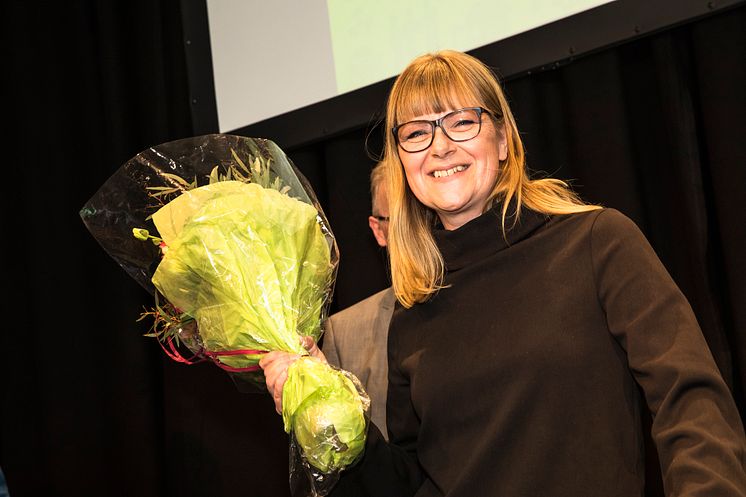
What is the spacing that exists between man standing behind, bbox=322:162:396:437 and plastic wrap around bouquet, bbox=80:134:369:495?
0.83 metres

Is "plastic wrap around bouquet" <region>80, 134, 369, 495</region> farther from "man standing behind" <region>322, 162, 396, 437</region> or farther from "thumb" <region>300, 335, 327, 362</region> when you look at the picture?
"man standing behind" <region>322, 162, 396, 437</region>

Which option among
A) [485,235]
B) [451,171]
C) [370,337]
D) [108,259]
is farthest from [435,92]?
[108,259]

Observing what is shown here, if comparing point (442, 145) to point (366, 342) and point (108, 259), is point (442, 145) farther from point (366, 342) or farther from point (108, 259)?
point (108, 259)

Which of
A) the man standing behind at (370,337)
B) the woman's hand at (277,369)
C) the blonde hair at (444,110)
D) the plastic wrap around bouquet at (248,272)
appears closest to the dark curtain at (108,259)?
the man standing behind at (370,337)

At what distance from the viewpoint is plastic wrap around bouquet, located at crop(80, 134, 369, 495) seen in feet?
4.63

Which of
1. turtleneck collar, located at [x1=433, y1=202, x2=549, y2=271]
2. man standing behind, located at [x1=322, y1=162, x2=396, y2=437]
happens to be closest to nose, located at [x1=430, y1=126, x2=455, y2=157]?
turtleneck collar, located at [x1=433, y1=202, x2=549, y2=271]

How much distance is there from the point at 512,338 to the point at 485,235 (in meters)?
0.25

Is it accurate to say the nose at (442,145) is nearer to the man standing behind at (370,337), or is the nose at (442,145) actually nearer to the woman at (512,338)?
the woman at (512,338)

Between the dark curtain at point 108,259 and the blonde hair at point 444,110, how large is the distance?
0.86 metres

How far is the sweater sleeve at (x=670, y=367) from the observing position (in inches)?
44.9

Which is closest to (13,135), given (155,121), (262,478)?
(155,121)

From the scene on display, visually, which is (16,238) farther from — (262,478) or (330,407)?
(330,407)

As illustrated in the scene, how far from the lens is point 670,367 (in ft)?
4.07

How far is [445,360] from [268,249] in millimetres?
382
